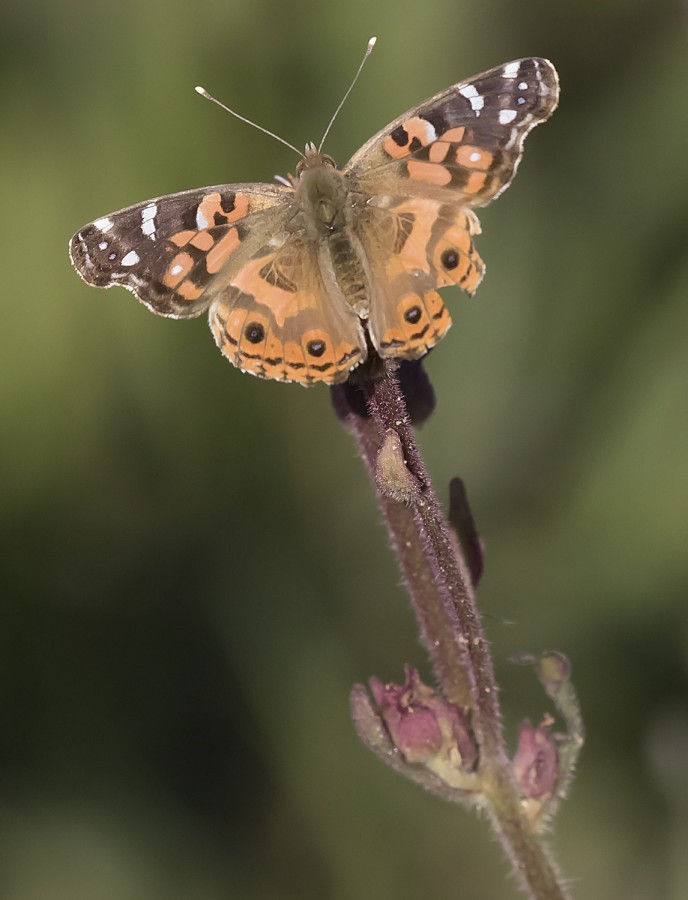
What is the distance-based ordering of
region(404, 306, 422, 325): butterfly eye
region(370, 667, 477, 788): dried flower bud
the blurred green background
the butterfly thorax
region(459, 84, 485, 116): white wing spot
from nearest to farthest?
region(404, 306, 422, 325): butterfly eye → region(370, 667, 477, 788): dried flower bud → region(459, 84, 485, 116): white wing spot → the butterfly thorax → the blurred green background

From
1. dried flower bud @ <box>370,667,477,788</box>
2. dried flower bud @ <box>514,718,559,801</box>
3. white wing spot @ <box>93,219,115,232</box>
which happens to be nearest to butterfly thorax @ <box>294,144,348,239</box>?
white wing spot @ <box>93,219,115,232</box>

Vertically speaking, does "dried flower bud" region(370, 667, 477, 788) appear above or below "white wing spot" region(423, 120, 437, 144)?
below

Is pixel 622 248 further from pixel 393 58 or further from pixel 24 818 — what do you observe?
pixel 24 818

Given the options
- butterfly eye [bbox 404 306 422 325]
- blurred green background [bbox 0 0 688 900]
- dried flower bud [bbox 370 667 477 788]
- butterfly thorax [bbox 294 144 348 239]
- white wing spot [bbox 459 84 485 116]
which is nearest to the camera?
butterfly eye [bbox 404 306 422 325]

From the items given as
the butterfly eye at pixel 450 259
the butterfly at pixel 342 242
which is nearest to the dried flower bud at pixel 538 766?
the butterfly at pixel 342 242

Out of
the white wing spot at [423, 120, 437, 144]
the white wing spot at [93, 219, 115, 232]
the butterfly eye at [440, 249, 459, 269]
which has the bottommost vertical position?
the butterfly eye at [440, 249, 459, 269]

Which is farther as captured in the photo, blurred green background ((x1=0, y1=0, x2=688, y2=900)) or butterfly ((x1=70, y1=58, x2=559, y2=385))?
blurred green background ((x1=0, y1=0, x2=688, y2=900))

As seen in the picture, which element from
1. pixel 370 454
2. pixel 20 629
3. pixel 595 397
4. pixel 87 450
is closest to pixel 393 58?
pixel 595 397

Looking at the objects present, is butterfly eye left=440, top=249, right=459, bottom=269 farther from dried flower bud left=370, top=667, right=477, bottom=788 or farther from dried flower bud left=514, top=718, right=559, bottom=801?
dried flower bud left=514, top=718, right=559, bottom=801

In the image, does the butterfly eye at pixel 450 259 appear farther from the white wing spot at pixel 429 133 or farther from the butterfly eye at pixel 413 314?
the white wing spot at pixel 429 133
